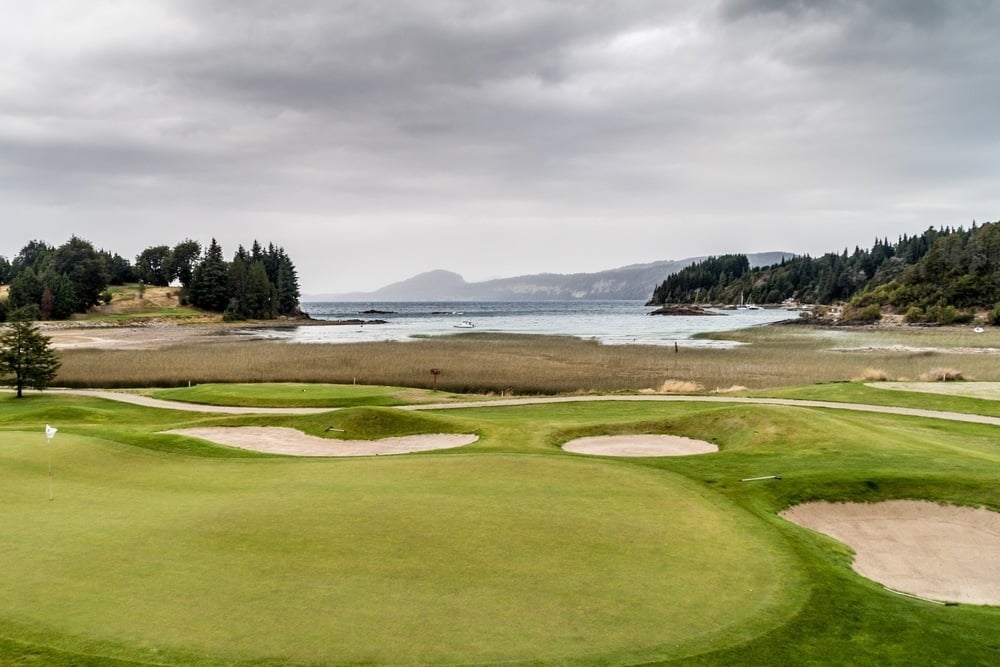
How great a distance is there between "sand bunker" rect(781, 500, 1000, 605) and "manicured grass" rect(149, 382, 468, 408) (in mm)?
23177

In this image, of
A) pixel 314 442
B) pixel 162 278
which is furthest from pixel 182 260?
pixel 314 442

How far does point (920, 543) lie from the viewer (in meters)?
12.3

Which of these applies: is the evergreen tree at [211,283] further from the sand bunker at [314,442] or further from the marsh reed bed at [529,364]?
the sand bunker at [314,442]

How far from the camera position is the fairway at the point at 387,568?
22.8 ft

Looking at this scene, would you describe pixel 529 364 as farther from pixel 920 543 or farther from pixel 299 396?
pixel 920 543

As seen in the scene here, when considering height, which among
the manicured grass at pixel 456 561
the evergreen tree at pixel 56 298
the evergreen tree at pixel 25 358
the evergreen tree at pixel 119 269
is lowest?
the manicured grass at pixel 456 561

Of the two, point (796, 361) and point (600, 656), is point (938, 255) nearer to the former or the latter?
point (796, 361)

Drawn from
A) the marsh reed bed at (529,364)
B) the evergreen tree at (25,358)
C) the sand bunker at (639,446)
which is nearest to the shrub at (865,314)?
the marsh reed bed at (529,364)

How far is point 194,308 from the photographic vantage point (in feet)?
468

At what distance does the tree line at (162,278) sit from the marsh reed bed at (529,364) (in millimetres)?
63104

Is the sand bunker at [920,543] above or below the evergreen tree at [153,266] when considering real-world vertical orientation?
below

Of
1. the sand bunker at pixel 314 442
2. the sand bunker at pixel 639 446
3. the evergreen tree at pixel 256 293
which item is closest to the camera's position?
the sand bunker at pixel 639 446

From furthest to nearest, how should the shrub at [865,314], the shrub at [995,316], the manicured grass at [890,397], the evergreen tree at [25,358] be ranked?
the shrub at [865,314] < the shrub at [995,316] < the evergreen tree at [25,358] < the manicured grass at [890,397]

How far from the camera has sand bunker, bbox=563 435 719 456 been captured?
19616 millimetres
